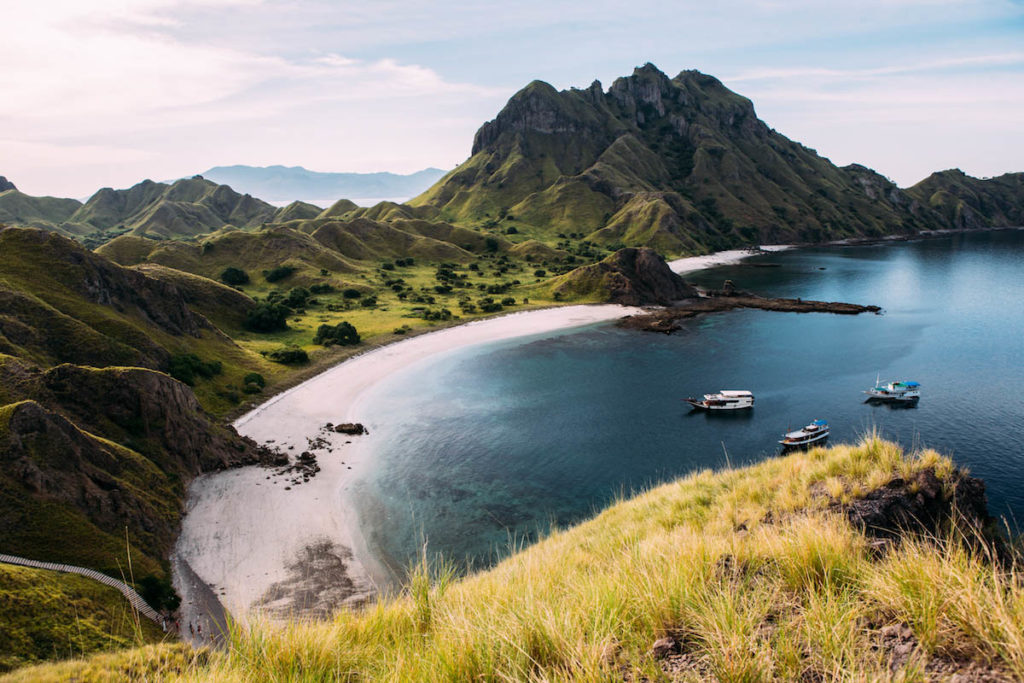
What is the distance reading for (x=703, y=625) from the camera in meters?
4.92

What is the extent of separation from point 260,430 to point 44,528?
23.1m

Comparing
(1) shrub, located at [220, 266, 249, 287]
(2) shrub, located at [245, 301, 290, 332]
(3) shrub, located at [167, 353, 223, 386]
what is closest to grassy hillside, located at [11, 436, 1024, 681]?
(3) shrub, located at [167, 353, 223, 386]

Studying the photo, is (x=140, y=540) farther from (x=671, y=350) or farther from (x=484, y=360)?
(x=671, y=350)

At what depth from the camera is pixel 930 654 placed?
165 inches

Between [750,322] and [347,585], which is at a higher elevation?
[750,322]

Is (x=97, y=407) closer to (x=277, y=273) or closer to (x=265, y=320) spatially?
(x=265, y=320)

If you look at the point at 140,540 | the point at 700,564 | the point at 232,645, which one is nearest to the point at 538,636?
the point at 700,564

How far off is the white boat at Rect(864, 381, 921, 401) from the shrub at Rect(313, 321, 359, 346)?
69.5 metres

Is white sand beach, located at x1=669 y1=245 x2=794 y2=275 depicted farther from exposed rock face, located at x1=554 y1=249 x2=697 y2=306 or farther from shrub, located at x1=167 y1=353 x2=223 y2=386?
shrub, located at x1=167 y1=353 x2=223 y2=386

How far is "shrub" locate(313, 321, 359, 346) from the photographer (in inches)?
2911

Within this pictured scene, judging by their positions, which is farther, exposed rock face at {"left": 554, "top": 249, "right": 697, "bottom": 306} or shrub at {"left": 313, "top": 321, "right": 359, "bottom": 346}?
Answer: exposed rock face at {"left": 554, "top": 249, "right": 697, "bottom": 306}

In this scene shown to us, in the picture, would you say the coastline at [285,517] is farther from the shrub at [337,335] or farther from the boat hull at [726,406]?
the boat hull at [726,406]

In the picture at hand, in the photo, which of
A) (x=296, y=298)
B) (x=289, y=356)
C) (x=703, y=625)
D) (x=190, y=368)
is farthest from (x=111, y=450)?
(x=296, y=298)

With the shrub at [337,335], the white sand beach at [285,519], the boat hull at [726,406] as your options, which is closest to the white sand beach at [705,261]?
the boat hull at [726,406]
